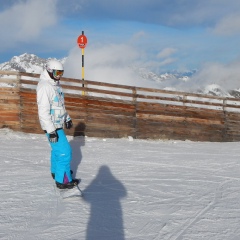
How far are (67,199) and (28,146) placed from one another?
4387 millimetres

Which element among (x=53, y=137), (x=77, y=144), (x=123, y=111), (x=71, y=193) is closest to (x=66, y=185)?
(x=71, y=193)

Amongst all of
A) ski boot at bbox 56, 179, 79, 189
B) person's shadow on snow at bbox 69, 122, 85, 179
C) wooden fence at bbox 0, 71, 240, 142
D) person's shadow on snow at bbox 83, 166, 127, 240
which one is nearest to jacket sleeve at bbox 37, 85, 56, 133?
ski boot at bbox 56, 179, 79, 189

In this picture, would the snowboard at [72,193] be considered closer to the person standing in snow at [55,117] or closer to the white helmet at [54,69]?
the person standing in snow at [55,117]

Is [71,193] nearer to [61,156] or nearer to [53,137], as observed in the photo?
[61,156]

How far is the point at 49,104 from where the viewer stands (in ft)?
15.9

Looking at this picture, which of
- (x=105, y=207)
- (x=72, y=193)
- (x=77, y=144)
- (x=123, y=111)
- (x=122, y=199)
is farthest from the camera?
(x=123, y=111)

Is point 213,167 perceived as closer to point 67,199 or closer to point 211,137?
point 67,199

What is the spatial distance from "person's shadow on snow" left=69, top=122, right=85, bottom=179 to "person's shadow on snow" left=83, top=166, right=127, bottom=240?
74cm

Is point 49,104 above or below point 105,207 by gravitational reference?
above

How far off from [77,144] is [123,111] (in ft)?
8.59

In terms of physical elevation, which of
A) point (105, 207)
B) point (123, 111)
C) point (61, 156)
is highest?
point (123, 111)

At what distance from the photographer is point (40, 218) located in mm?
3984

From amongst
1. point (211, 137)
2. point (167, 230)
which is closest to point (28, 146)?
point (167, 230)

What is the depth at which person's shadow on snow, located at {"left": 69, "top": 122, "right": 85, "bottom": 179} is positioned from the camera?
7125 millimetres
